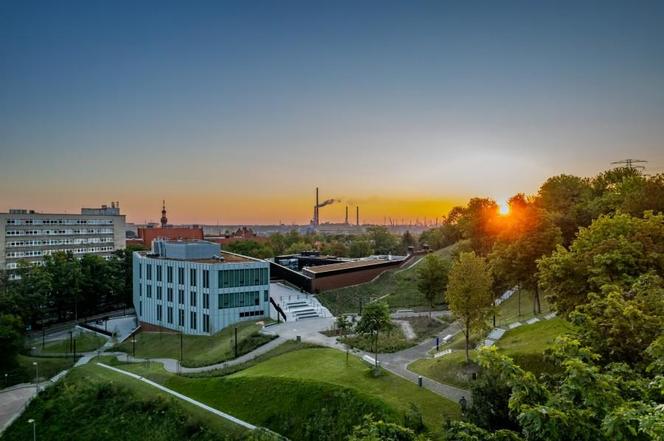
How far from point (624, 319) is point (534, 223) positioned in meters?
21.3

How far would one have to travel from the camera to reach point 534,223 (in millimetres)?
35844

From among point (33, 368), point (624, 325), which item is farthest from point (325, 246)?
point (624, 325)

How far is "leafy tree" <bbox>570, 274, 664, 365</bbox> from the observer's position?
1530cm

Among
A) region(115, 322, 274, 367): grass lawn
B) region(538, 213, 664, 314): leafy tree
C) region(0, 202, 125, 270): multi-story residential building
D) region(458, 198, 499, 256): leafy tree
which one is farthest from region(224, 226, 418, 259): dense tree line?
region(538, 213, 664, 314): leafy tree

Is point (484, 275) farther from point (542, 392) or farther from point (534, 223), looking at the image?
point (542, 392)

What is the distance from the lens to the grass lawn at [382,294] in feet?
179

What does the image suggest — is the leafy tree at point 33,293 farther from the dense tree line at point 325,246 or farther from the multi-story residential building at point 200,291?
the dense tree line at point 325,246

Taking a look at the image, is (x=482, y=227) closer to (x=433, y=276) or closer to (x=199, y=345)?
(x=433, y=276)

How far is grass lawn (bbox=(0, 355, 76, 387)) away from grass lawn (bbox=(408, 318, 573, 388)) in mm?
37519

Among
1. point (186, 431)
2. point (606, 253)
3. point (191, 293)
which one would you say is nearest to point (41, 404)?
point (186, 431)

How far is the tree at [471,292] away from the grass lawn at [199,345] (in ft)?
64.2

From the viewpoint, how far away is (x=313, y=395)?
2444cm

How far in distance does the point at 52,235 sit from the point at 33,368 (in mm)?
50852

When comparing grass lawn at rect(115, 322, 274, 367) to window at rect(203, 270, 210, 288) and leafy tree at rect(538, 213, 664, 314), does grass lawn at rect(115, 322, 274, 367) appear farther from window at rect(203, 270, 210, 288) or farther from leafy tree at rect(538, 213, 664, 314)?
leafy tree at rect(538, 213, 664, 314)
